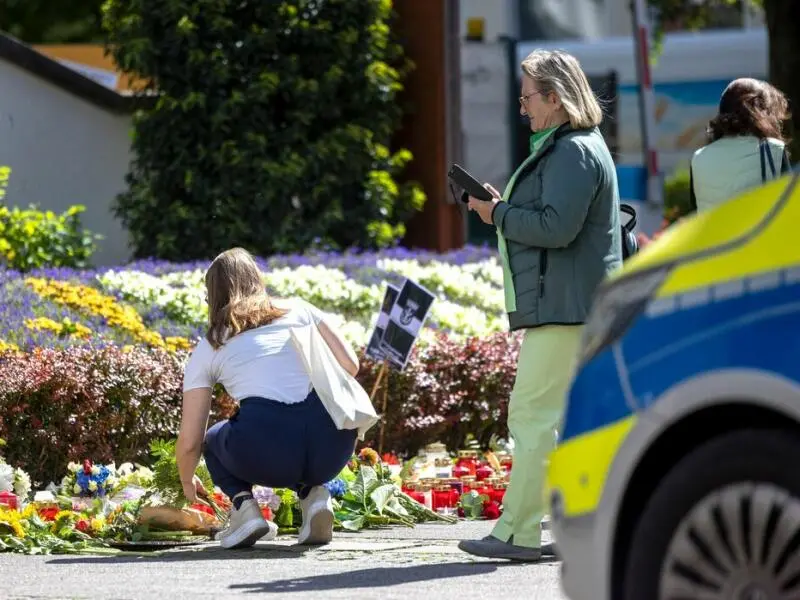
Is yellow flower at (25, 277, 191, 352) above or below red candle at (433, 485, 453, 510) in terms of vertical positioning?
above

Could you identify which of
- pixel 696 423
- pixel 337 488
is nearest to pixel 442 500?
pixel 337 488

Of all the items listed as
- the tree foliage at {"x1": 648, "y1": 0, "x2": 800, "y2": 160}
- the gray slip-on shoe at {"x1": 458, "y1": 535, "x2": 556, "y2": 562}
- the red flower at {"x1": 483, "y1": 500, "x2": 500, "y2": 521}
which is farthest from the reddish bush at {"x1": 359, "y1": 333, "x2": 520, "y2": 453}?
the tree foliage at {"x1": 648, "y1": 0, "x2": 800, "y2": 160}

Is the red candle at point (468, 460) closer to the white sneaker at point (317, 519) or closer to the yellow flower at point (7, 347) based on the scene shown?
the white sneaker at point (317, 519)

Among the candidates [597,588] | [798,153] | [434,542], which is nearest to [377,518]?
[434,542]

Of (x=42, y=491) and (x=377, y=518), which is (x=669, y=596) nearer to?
(x=377, y=518)

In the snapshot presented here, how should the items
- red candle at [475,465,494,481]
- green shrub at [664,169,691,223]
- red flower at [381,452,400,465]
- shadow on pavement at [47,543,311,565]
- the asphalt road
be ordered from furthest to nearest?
1. green shrub at [664,169,691,223]
2. red flower at [381,452,400,465]
3. red candle at [475,465,494,481]
4. shadow on pavement at [47,543,311,565]
5. the asphalt road

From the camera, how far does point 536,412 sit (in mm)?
6809

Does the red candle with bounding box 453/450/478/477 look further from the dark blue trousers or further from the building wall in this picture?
the building wall

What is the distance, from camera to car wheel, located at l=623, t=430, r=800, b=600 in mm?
4055

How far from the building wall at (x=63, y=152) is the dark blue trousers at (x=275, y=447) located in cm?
901

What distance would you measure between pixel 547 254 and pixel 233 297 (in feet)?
4.35

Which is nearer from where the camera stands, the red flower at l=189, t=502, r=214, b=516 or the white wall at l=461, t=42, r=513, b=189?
the red flower at l=189, t=502, r=214, b=516

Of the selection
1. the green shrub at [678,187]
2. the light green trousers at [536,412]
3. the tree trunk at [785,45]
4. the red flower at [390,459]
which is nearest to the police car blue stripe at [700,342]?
the light green trousers at [536,412]

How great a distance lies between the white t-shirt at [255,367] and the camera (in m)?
7.39
